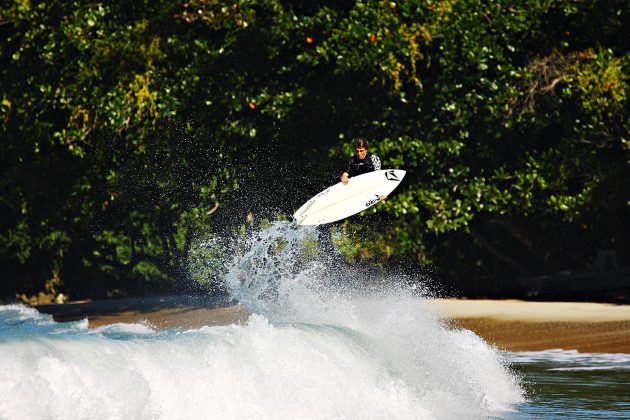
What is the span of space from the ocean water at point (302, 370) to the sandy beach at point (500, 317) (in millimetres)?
1034

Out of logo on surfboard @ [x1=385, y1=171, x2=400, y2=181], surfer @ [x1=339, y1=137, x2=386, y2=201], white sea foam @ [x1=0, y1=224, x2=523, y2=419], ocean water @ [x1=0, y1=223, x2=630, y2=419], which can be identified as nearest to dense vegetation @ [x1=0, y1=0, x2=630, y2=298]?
logo on surfboard @ [x1=385, y1=171, x2=400, y2=181]

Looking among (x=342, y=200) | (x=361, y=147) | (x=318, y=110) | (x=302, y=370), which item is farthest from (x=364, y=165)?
(x=318, y=110)

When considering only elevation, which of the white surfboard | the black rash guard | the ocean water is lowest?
the ocean water

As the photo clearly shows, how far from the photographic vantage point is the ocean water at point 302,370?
11969 millimetres

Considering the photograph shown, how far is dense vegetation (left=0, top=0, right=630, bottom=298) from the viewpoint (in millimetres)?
26141

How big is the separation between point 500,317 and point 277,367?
10928mm

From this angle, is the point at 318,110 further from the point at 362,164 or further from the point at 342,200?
the point at 362,164

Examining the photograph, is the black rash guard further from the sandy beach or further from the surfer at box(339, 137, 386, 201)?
the sandy beach

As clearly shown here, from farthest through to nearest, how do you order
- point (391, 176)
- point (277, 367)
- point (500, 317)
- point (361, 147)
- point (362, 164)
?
1. point (500, 317)
2. point (391, 176)
3. point (362, 164)
4. point (361, 147)
5. point (277, 367)

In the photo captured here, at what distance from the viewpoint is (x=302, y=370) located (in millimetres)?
14383

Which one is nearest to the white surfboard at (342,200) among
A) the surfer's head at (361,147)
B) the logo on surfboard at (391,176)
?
the logo on surfboard at (391,176)

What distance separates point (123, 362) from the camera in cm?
1267

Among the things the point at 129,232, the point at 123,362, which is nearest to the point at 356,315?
the point at 123,362

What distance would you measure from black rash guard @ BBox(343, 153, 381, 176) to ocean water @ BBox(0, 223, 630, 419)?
180cm
